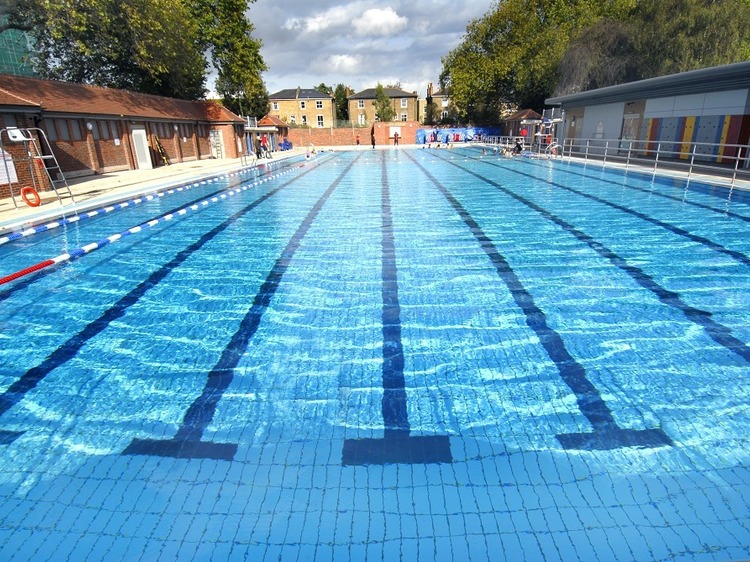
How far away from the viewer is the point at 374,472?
104 inches

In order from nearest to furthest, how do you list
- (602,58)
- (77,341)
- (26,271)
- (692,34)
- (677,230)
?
(77,341) → (26,271) → (677,230) → (692,34) → (602,58)

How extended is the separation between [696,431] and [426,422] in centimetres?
168

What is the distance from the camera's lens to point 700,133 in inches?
628

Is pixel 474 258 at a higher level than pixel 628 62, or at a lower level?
lower

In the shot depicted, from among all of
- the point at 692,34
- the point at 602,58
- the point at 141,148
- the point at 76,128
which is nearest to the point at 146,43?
the point at 141,148

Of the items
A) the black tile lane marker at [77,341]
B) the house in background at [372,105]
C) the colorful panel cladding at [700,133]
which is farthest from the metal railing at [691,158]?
the house in background at [372,105]

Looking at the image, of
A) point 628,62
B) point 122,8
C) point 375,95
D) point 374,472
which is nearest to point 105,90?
point 122,8

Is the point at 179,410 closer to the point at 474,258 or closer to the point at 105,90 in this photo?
the point at 474,258

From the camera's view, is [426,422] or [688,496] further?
[426,422]

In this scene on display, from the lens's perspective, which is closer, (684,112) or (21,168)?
(21,168)

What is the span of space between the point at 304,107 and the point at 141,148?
142 feet

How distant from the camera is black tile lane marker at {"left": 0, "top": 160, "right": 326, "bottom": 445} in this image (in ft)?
11.3

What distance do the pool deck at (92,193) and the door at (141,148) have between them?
1.24 m

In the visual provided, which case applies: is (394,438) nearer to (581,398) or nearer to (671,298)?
(581,398)
